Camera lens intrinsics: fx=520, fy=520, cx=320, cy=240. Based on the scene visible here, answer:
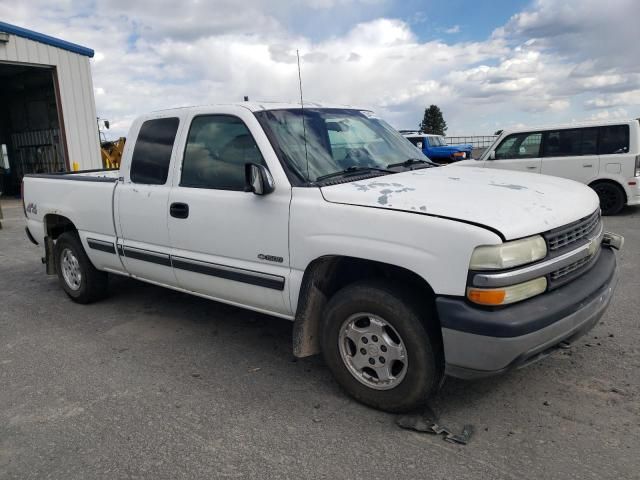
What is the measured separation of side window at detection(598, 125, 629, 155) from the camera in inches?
382

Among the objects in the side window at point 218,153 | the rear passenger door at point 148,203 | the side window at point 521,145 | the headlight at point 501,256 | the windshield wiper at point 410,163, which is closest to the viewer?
the headlight at point 501,256

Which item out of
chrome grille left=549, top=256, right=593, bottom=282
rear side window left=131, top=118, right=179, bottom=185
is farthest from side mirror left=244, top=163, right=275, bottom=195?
chrome grille left=549, top=256, right=593, bottom=282

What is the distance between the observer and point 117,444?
9.57 ft

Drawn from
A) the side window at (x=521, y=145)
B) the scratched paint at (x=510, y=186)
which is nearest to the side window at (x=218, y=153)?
the scratched paint at (x=510, y=186)

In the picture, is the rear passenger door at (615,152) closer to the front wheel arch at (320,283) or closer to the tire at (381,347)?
the front wheel arch at (320,283)

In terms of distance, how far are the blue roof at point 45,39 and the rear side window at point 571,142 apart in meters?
14.2

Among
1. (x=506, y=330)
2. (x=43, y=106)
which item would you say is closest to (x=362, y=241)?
(x=506, y=330)

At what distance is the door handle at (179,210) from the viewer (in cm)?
395

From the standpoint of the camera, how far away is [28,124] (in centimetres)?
A: 2036

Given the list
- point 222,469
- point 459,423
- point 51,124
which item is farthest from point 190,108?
point 51,124

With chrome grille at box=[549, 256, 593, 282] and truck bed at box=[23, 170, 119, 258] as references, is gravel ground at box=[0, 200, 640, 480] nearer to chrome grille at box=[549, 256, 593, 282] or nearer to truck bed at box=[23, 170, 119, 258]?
chrome grille at box=[549, 256, 593, 282]

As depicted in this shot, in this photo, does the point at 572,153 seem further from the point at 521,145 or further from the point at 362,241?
the point at 362,241

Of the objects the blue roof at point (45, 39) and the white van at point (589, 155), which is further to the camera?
the blue roof at point (45, 39)

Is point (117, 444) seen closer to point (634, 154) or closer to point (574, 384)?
point (574, 384)
